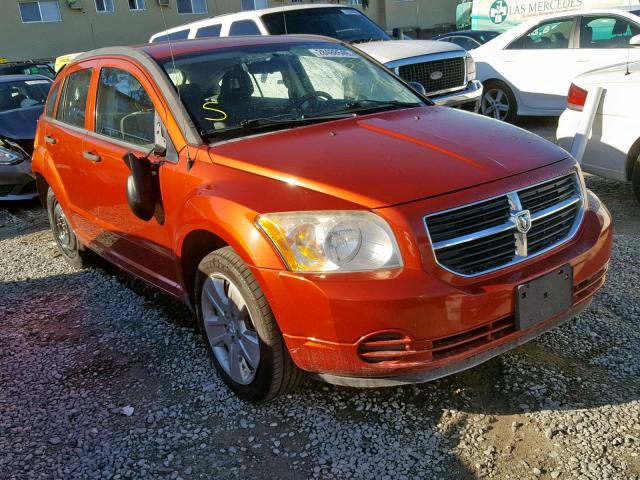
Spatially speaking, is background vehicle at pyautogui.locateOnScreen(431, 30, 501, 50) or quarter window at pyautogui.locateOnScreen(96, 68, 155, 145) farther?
background vehicle at pyautogui.locateOnScreen(431, 30, 501, 50)

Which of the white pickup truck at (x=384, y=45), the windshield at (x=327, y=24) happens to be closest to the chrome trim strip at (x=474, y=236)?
the white pickup truck at (x=384, y=45)

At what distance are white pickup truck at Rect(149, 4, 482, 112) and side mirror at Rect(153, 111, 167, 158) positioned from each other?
14.7ft

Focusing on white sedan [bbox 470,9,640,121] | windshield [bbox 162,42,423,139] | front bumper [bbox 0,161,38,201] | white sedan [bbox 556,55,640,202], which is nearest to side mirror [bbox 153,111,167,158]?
windshield [bbox 162,42,423,139]

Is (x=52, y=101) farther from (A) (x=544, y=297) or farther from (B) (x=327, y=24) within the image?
(B) (x=327, y=24)

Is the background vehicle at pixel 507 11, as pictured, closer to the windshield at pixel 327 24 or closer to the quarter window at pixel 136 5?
the windshield at pixel 327 24

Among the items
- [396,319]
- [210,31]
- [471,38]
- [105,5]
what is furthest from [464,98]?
[105,5]

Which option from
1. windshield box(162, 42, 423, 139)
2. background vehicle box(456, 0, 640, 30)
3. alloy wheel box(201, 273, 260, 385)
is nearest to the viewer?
alloy wheel box(201, 273, 260, 385)

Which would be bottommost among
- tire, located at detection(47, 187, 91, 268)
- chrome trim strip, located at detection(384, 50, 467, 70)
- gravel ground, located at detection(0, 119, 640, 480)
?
gravel ground, located at detection(0, 119, 640, 480)

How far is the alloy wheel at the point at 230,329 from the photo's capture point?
2902 millimetres

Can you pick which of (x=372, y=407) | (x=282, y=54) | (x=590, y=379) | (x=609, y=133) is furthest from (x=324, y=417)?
(x=609, y=133)

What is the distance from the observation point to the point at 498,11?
773 inches

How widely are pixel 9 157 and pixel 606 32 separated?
7.58 meters

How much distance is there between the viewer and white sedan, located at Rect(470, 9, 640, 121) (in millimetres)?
7930

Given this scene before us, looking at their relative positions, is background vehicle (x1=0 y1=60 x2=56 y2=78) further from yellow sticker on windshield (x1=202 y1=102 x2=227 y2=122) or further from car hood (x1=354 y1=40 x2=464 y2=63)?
yellow sticker on windshield (x1=202 y1=102 x2=227 y2=122)
